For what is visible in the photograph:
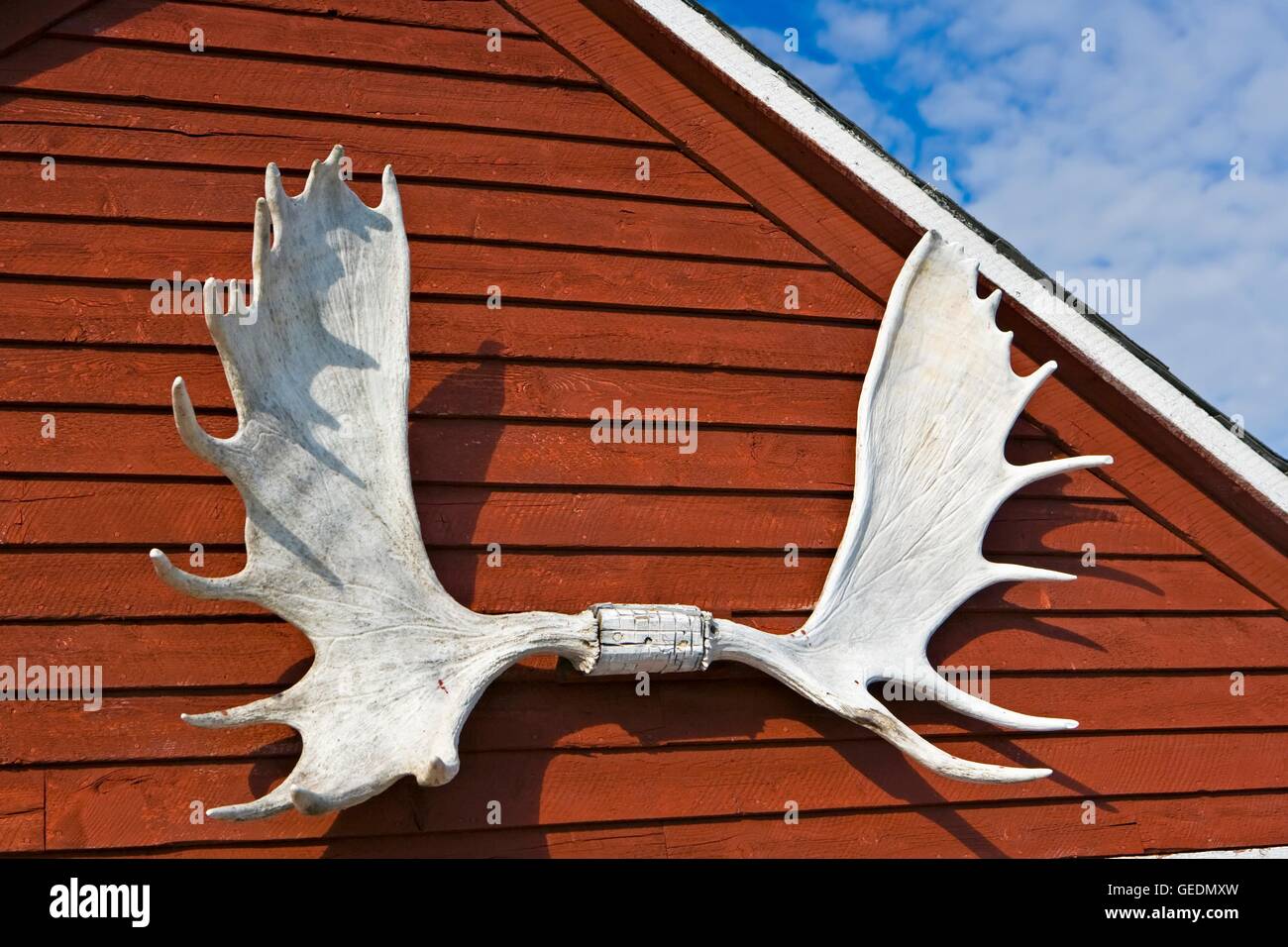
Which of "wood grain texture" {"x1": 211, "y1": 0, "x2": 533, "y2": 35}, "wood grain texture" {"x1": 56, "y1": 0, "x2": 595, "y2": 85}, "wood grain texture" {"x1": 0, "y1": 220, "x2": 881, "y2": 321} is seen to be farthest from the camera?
"wood grain texture" {"x1": 211, "y1": 0, "x2": 533, "y2": 35}

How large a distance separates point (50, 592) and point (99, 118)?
1.54m

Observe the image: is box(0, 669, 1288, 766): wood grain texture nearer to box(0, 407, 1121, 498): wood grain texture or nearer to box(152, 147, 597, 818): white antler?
box(152, 147, 597, 818): white antler

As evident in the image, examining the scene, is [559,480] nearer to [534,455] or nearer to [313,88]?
[534,455]

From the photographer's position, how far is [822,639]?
406 cm

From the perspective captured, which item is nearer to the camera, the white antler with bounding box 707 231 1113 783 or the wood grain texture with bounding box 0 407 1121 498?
the wood grain texture with bounding box 0 407 1121 498

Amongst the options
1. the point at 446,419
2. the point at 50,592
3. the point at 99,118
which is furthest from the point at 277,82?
the point at 50,592

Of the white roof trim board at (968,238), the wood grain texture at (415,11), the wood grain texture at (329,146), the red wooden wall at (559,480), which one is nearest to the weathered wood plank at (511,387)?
the red wooden wall at (559,480)

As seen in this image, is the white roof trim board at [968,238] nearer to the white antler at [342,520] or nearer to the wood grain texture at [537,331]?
the wood grain texture at [537,331]

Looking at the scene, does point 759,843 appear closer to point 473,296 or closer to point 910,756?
point 910,756

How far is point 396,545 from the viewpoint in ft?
12.2

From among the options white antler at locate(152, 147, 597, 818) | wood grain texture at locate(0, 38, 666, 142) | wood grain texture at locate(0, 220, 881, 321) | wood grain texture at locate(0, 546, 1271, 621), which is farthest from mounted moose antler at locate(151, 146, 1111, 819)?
wood grain texture at locate(0, 38, 666, 142)

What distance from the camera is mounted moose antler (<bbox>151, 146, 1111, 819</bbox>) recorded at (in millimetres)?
3500

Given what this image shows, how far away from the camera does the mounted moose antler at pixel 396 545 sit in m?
3.50

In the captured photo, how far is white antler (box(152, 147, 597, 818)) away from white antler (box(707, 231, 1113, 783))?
32.3 inches
